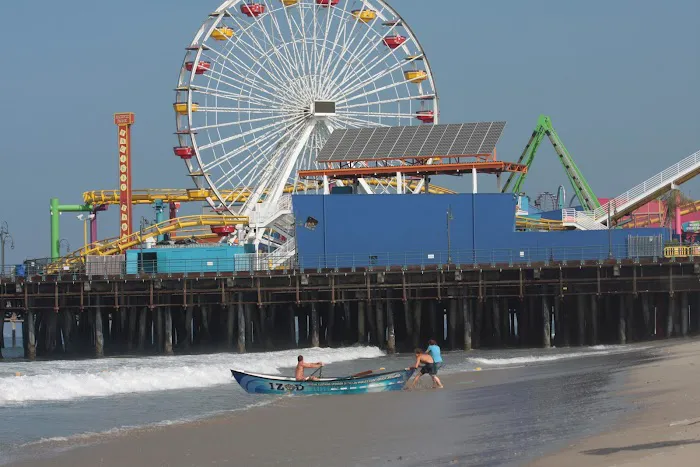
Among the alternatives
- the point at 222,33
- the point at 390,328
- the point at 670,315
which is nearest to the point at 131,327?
the point at 390,328

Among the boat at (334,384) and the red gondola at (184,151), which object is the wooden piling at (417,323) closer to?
the red gondola at (184,151)

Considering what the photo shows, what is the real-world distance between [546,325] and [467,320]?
3.54 metres

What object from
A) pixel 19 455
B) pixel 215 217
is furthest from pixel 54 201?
pixel 19 455

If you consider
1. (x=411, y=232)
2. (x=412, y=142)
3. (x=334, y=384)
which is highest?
(x=412, y=142)

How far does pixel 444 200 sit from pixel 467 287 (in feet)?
22.7

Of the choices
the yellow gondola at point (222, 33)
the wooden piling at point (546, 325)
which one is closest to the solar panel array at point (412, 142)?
the yellow gondola at point (222, 33)

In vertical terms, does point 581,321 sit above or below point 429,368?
above

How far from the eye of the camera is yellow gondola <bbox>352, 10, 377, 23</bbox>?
251 feet

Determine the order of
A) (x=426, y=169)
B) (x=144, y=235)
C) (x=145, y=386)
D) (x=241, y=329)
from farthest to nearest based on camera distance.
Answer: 1. (x=144, y=235)
2. (x=426, y=169)
3. (x=241, y=329)
4. (x=145, y=386)

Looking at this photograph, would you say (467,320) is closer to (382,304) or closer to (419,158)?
(382,304)

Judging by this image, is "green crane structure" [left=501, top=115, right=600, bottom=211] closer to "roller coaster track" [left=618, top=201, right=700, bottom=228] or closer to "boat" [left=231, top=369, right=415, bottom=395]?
"roller coaster track" [left=618, top=201, right=700, bottom=228]

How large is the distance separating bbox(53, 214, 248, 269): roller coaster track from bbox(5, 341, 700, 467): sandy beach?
43.0 m

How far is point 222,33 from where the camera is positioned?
241 feet

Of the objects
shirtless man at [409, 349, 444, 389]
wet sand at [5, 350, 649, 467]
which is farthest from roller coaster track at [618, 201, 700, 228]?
wet sand at [5, 350, 649, 467]
